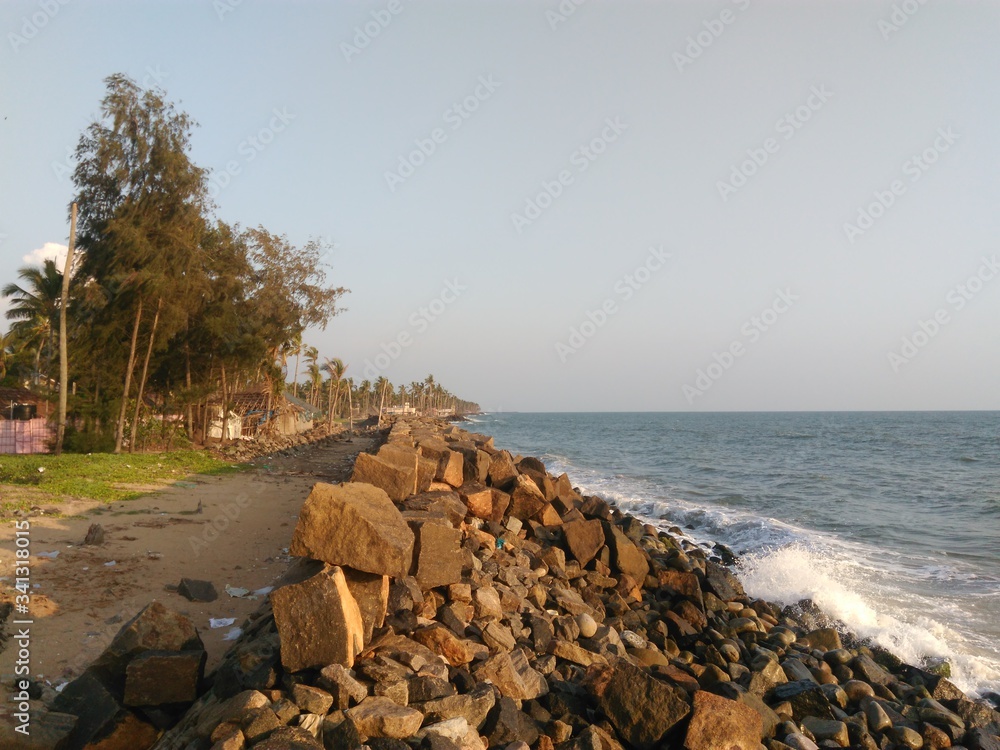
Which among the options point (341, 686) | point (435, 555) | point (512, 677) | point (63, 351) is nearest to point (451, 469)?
point (435, 555)

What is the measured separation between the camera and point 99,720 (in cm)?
384

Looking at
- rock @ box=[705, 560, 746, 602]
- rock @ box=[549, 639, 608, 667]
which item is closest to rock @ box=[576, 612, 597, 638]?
rock @ box=[549, 639, 608, 667]

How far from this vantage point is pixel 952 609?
965 centimetres

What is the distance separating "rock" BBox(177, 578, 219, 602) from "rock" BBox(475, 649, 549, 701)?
3416 mm

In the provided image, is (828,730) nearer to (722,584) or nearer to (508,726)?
(508,726)

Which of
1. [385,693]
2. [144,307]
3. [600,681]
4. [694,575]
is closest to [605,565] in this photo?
[694,575]

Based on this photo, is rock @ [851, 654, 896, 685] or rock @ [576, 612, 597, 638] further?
rock @ [851, 654, 896, 685]

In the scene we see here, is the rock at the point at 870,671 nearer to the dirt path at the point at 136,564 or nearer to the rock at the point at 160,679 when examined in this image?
the dirt path at the point at 136,564

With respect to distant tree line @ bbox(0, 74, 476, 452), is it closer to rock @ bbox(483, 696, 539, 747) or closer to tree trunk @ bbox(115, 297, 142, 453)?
tree trunk @ bbox(115, 297, 142, 453)

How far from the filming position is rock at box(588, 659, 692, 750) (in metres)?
4.21

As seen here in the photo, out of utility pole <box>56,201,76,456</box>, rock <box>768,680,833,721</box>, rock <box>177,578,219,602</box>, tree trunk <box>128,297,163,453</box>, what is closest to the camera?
rock <box>768,680,833,721</box>

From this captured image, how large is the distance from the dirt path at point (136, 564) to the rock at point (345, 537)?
66.9 inches

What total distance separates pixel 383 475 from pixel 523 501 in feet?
10.4

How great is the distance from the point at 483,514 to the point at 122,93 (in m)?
17.7
